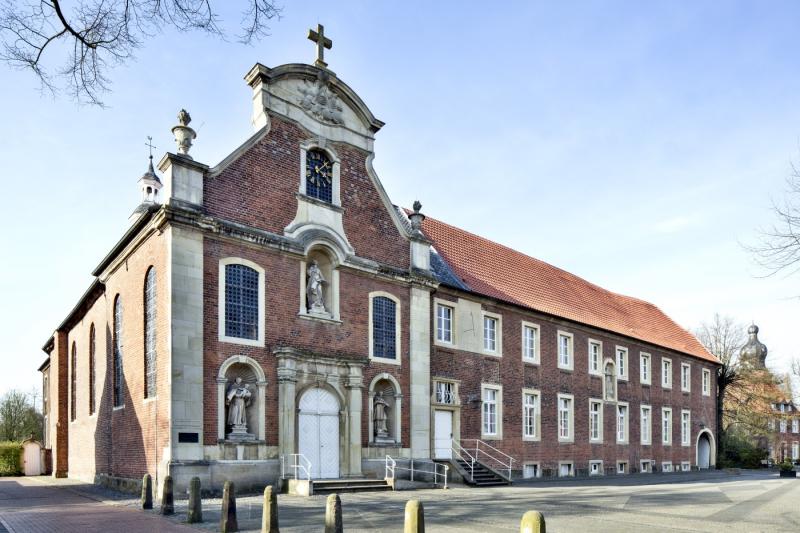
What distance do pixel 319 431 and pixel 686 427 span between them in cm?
2781

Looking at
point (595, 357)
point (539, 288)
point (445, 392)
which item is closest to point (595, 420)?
point (595, 357)

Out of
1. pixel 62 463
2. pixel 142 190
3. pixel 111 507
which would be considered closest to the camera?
pixel 111 507

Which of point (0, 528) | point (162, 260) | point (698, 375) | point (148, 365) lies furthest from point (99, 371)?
point (698, 375)

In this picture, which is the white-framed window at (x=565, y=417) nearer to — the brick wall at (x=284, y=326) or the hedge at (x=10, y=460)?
the brick wall at (x=284, y=326)

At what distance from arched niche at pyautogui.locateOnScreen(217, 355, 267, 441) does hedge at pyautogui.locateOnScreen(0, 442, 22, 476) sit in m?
22.0

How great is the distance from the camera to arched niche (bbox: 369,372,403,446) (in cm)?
2070

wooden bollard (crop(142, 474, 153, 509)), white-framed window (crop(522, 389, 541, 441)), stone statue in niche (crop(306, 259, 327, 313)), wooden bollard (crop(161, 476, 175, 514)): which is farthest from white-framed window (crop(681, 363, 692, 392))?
wooden bollard (crop(161, 476, 175, 514))

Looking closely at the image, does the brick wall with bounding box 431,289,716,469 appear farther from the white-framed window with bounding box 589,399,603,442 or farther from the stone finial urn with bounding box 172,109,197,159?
the stone finial urn with bounding box 172,109,197,159

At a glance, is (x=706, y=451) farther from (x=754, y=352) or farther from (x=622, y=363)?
(x=754, y=352)

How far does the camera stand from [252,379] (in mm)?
17781

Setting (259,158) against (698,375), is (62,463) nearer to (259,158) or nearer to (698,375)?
(259,158)

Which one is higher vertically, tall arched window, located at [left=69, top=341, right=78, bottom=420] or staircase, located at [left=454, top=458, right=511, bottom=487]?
tall arched window, located at [left=69, top=341, right=78, bottom=420]

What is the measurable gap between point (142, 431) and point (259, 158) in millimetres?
7793

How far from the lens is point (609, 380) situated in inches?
1273
